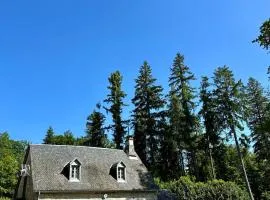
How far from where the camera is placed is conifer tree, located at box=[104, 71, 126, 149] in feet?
146

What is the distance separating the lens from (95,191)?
25.2 m

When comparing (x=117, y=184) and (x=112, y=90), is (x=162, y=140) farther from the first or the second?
(x=117, y=184)

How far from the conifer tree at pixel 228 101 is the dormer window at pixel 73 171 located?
17.7 metres

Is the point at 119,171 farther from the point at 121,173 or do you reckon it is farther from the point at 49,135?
the point at 49,135

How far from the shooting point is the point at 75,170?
25688mm

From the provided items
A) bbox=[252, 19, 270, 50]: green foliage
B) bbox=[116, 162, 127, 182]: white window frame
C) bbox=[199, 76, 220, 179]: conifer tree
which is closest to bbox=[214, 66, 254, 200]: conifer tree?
bbox=[199, 76, 220, 179]: conifer tree

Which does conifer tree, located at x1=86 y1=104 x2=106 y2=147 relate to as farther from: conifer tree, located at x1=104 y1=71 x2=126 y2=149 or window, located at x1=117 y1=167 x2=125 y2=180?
window, located at x1=117 y1=167 x2=125 y2=180

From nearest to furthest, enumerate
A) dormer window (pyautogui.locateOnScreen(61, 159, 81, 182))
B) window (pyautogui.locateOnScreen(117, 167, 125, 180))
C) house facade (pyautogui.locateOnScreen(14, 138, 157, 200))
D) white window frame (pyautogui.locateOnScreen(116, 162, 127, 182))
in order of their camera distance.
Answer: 1. house facade (pyautogui.locateOnScreen(14, 138, 157, 200))
2. dormer window (pyautogui.locateOnScreen(61, 159, 81, 182))
3. white window frame (pyautogui.locateOnScreen(116, 162, 127, 182))
4. window (pyautogui.locateOnScreen(117, 167, 125, 180))

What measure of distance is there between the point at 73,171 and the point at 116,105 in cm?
2122

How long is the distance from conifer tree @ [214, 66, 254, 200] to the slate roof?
11.5 metres

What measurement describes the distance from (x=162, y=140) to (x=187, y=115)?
461 centimetres

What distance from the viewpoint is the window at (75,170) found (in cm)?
2535

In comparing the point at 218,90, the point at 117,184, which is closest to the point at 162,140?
the point at 218,90

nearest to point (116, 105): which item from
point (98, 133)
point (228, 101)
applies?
point (98, 133)
